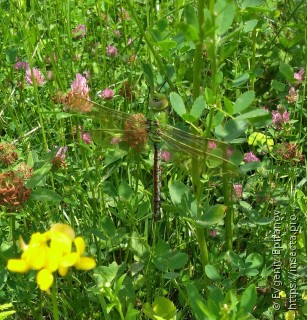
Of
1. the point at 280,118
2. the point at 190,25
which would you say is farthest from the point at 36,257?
the point at 280,118

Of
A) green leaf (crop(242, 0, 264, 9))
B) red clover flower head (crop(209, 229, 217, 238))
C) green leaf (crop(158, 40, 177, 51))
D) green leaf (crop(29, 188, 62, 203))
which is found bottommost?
red clover flower head (crop(209, 229, 217, 238))

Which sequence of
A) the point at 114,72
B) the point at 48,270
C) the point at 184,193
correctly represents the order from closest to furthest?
the point at 48,270
the point at 184,193
the point at 114,72

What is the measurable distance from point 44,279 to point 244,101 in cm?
67

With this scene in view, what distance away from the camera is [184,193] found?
144 cm

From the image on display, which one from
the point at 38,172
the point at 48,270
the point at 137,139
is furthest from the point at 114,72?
the point at 48,270

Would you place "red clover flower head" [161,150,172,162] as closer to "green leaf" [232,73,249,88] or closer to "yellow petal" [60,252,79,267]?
"green leaf" [232,73,249,88]

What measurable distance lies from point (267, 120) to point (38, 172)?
0.58 metres

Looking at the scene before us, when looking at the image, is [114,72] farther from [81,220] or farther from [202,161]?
[202,161]

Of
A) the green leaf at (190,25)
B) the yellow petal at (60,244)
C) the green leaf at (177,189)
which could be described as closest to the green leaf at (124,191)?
the green leaf at (177,189)

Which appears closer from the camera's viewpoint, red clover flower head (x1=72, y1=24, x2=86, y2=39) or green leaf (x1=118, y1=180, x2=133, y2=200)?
green leaf (x1=118, y1=180, x2=133, y2=200)

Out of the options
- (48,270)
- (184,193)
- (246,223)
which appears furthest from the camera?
(246,223)

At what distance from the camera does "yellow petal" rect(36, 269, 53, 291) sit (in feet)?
2.82

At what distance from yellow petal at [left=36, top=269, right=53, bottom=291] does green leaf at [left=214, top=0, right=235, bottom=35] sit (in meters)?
0.59

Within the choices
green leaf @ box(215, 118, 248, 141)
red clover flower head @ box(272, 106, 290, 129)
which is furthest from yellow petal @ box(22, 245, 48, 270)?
red clover flower head @ box(272, 106, 290, 129)
